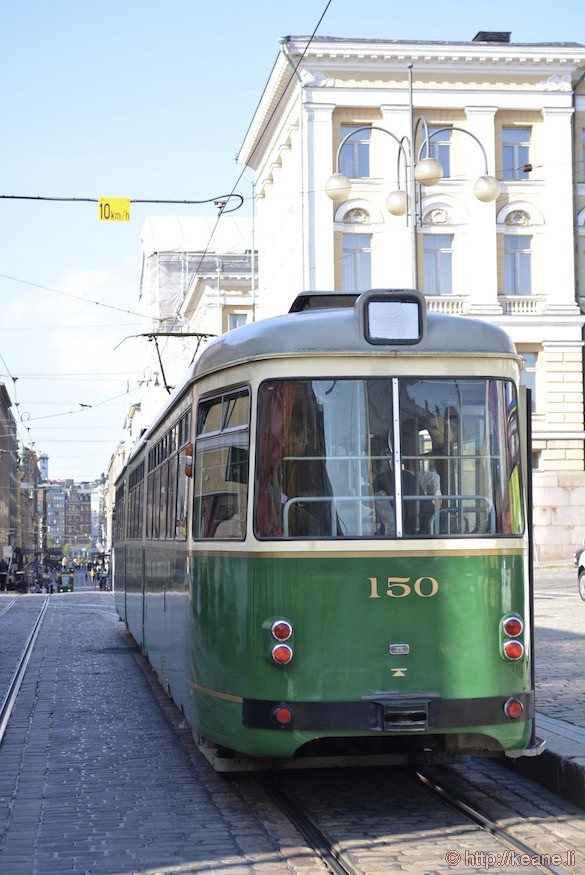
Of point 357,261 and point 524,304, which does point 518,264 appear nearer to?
point 524,304

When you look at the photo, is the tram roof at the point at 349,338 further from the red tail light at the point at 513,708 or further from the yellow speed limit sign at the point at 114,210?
the yellow speed limit sign at the point at 114,210

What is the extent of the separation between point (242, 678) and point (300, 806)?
91 centimetres

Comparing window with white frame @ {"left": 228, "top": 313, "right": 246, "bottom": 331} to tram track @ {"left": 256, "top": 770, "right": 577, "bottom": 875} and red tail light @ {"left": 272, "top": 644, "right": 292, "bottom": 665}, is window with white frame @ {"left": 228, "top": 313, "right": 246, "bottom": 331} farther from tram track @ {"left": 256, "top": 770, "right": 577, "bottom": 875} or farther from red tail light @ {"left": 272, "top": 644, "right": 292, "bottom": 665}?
red tail light @ {"left": 272, "top": 644, "right": 292, "bottom": 665}

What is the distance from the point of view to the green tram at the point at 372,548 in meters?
7.31

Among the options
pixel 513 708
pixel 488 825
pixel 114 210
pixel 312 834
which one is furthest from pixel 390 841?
pixel 114 210

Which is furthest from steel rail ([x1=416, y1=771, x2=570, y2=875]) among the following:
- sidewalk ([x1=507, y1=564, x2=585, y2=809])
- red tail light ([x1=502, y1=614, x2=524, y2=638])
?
red tail light ([x1=502, y1=614, x2=524, y2=638])

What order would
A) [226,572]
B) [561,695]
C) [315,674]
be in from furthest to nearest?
[561,695] → [226,572] → [315,674]

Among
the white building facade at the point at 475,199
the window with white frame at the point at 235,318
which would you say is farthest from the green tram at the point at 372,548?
the window with white frame at the point at 235,318

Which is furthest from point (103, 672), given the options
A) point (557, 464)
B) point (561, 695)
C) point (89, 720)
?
point (557, 464)

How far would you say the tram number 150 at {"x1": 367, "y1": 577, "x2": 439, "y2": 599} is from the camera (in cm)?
739

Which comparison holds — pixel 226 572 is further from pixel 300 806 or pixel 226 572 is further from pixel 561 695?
pixel 561 695

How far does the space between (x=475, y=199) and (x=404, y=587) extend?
35.3 m

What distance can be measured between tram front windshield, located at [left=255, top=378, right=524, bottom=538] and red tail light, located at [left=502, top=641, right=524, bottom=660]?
0.62 metres

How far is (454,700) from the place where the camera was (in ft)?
23.9
